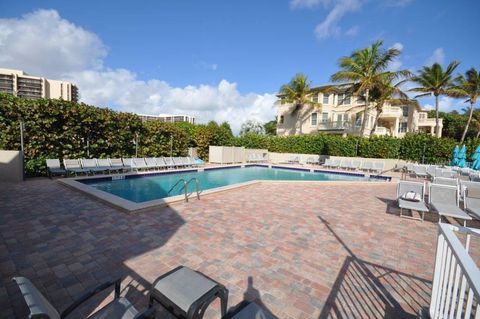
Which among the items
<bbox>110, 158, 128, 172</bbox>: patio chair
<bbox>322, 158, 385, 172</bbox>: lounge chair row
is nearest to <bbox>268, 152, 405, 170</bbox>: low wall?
<bbox>322, 158, 385, 172</bbox>: lounge chair row

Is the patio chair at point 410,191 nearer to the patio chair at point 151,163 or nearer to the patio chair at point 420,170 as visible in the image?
the patio chair at point 420,170

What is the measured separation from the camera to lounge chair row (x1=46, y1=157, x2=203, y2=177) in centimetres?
1062

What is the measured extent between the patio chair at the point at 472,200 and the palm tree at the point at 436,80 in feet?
72.7

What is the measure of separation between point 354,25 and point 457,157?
10808mm

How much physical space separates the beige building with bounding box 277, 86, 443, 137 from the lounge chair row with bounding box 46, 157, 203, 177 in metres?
19.9

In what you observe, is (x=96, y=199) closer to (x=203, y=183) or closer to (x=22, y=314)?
(x=22, y=314)

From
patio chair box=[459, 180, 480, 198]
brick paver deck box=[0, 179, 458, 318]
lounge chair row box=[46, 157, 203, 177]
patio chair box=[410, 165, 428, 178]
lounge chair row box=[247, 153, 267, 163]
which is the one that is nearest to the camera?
brick paver deck box=[0, 179, 458, 318]

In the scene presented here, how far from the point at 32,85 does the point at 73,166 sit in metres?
95.1

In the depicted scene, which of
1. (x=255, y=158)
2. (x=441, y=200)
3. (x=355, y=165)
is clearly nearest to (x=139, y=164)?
(x=255, y=158)

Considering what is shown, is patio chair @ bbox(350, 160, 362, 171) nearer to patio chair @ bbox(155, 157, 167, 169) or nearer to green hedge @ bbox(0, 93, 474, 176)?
green hedge @ bbox(0, 93, 474, 176)

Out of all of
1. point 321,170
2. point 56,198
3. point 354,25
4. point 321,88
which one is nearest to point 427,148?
point 321,170

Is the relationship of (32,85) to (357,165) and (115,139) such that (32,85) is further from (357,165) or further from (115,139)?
(357,165)

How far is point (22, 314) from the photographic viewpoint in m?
2.54

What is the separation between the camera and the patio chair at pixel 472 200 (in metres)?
5.88
